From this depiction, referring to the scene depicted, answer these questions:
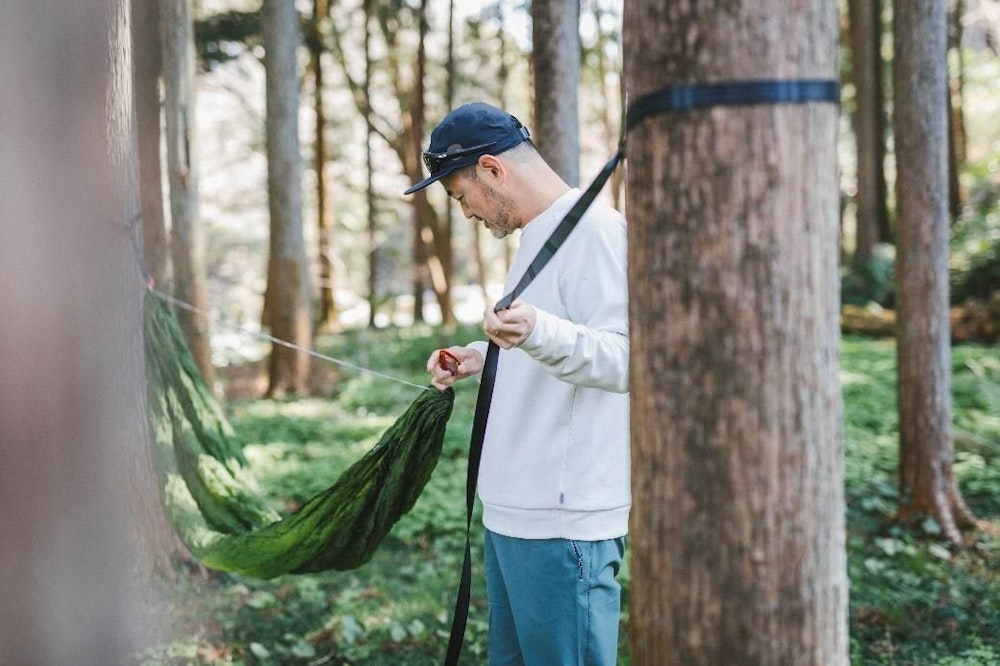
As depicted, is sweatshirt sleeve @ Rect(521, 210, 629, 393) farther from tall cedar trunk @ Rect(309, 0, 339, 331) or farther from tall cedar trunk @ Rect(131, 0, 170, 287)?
tall cedar trunk @ Rect(309, 0, 339, 331)

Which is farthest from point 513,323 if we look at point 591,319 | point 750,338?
point 750,338

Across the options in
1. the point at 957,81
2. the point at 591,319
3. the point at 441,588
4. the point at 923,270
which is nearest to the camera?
the point at 591,319

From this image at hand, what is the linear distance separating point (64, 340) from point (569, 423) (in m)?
1.47

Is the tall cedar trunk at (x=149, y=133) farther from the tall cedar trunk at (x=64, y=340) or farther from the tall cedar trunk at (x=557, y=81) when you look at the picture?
the tall cedar trunk at (x=557, y=81)

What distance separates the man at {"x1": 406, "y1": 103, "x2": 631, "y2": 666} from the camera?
5.78ft

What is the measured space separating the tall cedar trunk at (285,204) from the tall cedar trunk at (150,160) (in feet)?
9.37

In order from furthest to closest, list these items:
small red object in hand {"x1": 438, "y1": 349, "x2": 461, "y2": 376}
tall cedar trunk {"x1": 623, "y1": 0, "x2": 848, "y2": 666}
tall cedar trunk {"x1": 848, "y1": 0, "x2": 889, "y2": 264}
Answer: tall cedar trunk {"x1": 848, "y1": 0, "x2": 889, "y2": 264} < small red object in hand {"x1": 438, "y1": 349, "x2": 461, "y2": 376} < tall cedar trunk {"x1": 623, "y1": 0, "x2": 848, "y2": 666}

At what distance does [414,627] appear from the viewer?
3.42 m

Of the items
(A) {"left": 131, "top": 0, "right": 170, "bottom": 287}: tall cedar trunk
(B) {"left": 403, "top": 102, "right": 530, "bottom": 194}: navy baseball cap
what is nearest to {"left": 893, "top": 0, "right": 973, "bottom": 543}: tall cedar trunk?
(B) {"left": 403, "top": 102, "right": 530, "bottom": 194}: navy baseball cap

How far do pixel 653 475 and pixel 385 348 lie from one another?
11954 mm

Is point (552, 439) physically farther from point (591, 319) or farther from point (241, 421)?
point (241, 421)

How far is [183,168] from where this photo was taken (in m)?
5.52

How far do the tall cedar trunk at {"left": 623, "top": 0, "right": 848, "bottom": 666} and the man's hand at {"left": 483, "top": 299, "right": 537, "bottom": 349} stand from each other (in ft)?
1.12

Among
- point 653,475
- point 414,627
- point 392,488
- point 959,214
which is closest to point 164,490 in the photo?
point 392,488
